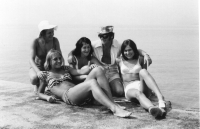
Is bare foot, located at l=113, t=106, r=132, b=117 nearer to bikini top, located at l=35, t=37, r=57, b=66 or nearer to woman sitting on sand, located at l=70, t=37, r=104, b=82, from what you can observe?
woman sitting on sand, located at l=70, t=37, r=104, b=82

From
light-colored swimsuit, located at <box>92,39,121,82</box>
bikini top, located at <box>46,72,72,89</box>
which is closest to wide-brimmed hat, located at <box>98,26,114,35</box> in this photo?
light-colored swimsuit, located at <box>92,39,121,82</box>

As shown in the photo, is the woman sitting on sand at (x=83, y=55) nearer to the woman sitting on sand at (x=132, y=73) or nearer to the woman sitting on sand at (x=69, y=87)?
the woman sitting on sand at (x=69, y=87)

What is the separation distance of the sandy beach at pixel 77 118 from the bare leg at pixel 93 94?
0.34ft

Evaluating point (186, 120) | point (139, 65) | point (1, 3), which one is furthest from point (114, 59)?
point (1, 3)

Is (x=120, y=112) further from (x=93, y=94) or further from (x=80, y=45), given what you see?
(x=80, y=45)

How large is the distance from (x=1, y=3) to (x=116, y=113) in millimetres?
4269

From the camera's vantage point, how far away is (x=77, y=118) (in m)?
3.76

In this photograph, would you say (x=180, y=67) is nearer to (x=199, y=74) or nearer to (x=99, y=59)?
(x=199, y=74)

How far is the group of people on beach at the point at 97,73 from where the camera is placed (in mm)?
3945

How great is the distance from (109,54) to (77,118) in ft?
6.76

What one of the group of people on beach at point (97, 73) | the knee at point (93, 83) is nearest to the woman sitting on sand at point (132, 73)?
the group of people on beach at point (97, 73)

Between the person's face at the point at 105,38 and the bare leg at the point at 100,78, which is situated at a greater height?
the person's face at the point at 105,38

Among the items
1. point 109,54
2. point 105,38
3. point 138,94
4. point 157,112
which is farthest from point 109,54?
point 157,112

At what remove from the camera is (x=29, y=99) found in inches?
192
